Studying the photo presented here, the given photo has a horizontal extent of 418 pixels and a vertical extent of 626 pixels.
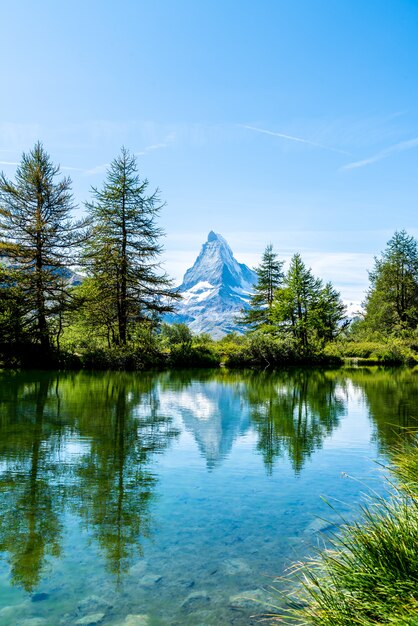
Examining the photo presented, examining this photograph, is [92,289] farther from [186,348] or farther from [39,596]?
[39,596]

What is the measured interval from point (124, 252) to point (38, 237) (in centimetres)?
537

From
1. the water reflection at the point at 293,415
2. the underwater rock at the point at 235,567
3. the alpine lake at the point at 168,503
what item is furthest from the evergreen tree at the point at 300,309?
the underwater rock at the point at 235,567

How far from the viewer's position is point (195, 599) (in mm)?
4195

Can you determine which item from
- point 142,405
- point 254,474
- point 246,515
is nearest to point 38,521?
point 246,515

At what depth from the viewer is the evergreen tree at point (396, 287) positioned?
52.4 meters

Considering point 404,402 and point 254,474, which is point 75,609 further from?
point 404,402

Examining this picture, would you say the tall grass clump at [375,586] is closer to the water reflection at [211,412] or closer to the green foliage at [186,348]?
the water reflection at [211,412]

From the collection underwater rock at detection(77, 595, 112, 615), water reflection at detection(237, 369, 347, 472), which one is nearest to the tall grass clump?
underwater rock at detection(77, 595, 112, 615)

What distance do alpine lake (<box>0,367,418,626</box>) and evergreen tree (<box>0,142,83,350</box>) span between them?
15.5 m

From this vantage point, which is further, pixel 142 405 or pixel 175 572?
pixel 142 405

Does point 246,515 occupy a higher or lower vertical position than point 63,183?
lower

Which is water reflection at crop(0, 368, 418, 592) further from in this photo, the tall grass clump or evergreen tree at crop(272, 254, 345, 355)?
evergreen tree at crop(272, 254, 345, 355)

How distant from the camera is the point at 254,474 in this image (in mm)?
8102

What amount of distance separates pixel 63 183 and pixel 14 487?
26038 millimetres
